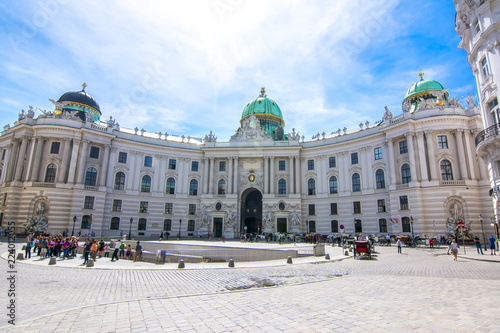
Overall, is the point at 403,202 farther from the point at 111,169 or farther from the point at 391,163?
the point at 111,169

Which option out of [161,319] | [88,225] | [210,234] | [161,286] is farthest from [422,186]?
[88,225]

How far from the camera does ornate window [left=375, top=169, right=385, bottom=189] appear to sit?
1702 inches

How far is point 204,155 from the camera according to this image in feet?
177

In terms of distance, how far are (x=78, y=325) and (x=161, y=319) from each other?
182cm

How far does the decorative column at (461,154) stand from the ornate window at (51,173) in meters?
58.1

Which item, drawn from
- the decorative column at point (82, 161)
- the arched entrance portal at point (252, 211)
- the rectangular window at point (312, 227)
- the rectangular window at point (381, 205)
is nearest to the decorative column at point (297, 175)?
the rectangular window at point (312, 227)

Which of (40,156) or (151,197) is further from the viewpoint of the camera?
(151,197)

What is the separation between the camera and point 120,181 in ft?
158

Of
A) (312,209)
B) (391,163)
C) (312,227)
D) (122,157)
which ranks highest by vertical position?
(122,157)

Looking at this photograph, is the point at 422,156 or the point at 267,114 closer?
the point at 422,156

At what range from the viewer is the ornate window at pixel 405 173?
40.0m

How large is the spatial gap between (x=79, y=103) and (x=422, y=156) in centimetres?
5668

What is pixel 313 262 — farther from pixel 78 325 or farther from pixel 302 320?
pixel 78 325

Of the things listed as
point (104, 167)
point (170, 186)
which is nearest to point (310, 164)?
point (170, 186)
